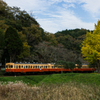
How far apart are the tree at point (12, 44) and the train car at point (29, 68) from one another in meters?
5.94

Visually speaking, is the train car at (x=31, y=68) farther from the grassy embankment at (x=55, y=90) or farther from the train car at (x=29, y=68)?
the grassy embankment at (x=55, y=90)

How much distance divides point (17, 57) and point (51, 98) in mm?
29966

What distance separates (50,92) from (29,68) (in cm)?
2033

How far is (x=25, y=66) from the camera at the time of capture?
28.8 m

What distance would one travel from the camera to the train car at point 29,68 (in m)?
27.5

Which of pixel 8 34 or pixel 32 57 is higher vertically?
pixel 8 34

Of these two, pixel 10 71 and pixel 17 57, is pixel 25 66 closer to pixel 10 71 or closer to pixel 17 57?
pixel 10 71

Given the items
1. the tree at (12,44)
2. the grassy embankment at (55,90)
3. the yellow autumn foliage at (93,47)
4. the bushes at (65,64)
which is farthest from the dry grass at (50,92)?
the tree at (12,44)

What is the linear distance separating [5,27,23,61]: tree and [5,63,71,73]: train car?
19.5 ft

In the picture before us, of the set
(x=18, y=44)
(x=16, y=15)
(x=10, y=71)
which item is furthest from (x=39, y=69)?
(x=16, y=15)

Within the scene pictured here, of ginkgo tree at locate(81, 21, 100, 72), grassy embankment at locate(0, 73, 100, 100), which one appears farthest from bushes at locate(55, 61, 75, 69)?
grassy embankment at locate(0, 73, 100, 100)

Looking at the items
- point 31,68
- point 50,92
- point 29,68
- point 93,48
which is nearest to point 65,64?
point 31,68

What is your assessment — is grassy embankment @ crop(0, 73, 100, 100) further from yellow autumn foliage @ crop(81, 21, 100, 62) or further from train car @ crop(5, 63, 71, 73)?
train car @ crop(5, 63, 71, 73)

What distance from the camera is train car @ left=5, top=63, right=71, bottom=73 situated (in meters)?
27.5
